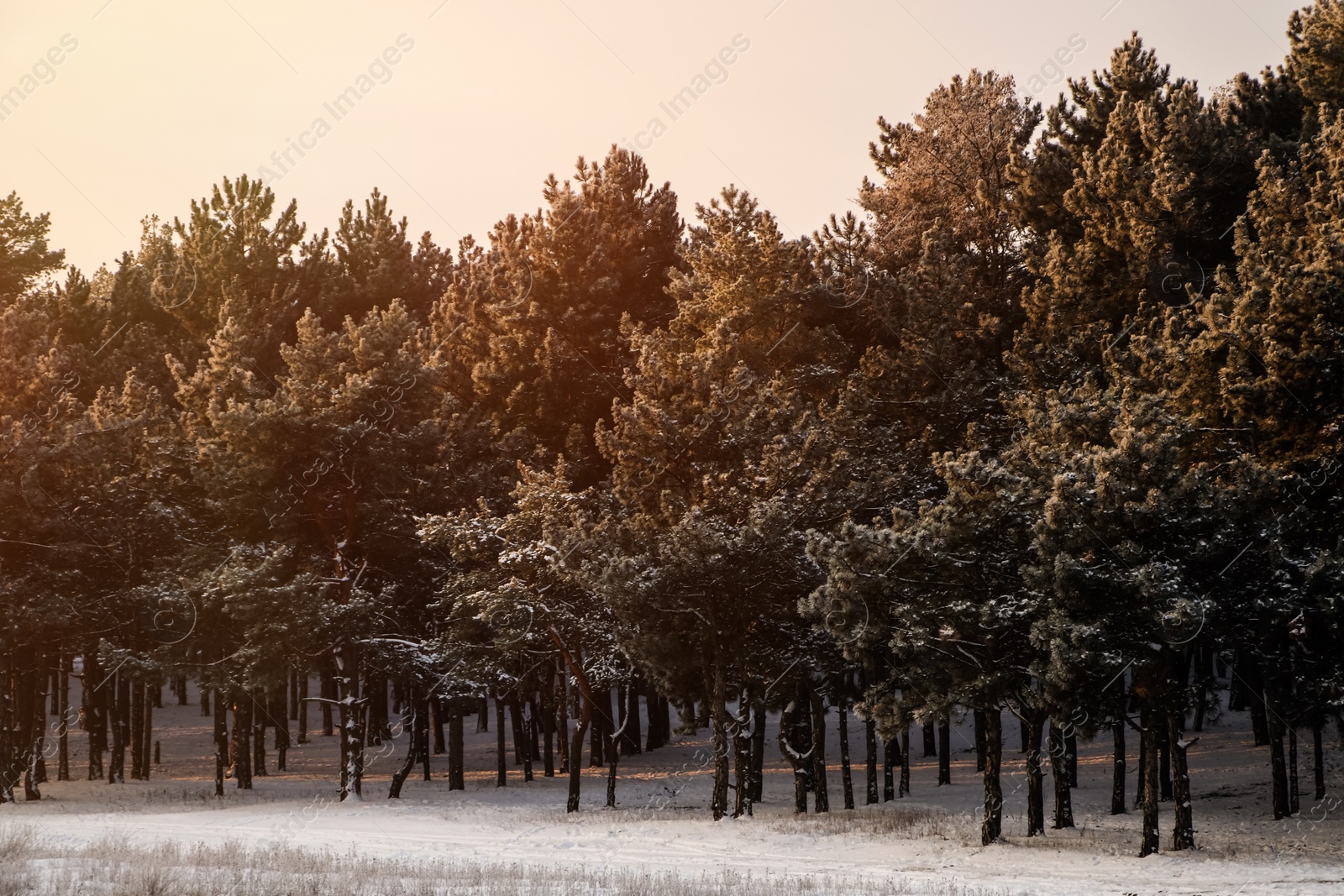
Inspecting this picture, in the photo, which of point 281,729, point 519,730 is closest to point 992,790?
point 519,730

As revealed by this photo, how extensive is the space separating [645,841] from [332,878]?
448 inches

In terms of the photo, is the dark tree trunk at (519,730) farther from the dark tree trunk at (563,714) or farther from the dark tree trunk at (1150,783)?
the dark tree trunk at (1150,783)

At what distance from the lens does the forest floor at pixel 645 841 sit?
61.9 feet

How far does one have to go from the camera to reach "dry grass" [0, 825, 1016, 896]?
16.9 metres

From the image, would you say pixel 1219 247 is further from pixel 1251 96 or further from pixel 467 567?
pixel 467 567

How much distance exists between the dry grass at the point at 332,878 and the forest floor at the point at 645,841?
0.06 metres

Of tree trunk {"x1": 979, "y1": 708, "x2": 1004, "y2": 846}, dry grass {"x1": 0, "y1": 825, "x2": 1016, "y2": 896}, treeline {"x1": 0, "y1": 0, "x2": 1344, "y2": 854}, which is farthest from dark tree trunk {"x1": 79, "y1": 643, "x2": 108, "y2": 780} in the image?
tree trunk {"x1": 979, "y1": 708, "x2": 1004, "y2": 846}

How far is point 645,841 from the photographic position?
2839 centimetres

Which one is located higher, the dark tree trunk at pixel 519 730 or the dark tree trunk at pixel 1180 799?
the dark tree trunk at pixel 1180 799

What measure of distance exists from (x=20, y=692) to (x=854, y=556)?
123ft

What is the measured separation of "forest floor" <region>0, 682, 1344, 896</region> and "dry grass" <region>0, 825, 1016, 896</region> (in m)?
0.06

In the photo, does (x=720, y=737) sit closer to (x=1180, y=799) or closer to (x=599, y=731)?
(x=1180, y=799)

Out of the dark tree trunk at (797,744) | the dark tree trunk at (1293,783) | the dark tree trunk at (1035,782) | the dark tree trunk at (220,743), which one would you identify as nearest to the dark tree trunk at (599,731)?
the dark tree trunk at (797,744)

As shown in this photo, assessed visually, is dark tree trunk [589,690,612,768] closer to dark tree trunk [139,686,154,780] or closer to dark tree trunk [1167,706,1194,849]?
dark tree trunk [139,686,154,780]
